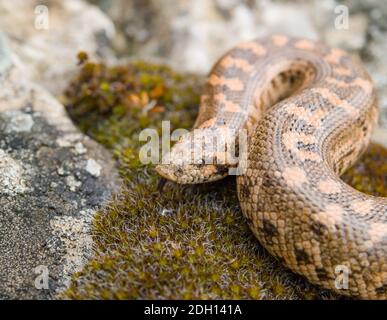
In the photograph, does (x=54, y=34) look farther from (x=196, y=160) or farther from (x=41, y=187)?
(x=196, y=160)

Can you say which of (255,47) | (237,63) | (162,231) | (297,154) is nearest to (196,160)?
(162,231)

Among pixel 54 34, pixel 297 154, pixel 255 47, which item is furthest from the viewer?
pixel 54 34

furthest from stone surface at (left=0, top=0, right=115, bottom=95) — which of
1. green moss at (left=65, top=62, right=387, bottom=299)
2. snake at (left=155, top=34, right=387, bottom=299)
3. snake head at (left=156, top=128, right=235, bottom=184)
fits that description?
snake head at (left=156, top=128, right=235, bottom=184)

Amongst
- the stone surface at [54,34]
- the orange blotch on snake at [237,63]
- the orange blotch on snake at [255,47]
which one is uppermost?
the stone surface at [54,34]

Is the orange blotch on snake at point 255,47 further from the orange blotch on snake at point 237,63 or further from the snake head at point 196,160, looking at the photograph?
the snake head at point 196,160

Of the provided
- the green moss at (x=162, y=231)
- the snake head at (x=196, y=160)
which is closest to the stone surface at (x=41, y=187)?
the green moss at (x=162, y=231)
